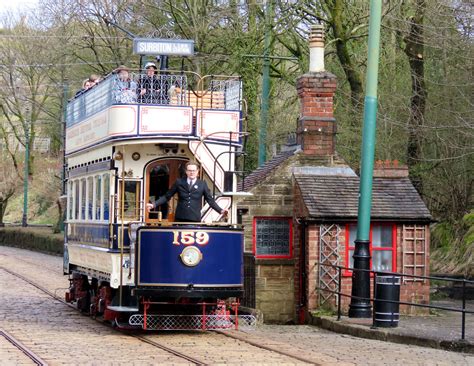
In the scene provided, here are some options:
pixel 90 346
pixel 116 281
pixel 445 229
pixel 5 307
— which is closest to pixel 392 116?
pixel 445 229

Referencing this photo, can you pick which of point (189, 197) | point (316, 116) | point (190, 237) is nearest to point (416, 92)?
point (316, 116)

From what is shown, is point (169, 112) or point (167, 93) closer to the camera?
point (169, 112)

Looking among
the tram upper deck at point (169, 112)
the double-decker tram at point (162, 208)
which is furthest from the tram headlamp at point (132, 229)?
the tram upper deck at point (169, 112)

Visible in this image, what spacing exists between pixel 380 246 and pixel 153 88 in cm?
581

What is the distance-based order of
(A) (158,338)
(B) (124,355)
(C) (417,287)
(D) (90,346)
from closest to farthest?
(B) (124,355) → (D) (90,346) → (A) (158,338) → (C) (417,287)

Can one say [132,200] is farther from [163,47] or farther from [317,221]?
[317,221]

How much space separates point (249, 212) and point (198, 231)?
240 inches

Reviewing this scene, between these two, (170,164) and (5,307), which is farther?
(5,307)

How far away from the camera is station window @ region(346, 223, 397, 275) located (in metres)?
21.1

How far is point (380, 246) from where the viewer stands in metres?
21.2

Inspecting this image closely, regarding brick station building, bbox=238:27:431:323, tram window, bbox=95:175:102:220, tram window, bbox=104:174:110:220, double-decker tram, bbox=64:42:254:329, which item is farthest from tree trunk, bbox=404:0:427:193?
tram window, bbox=104:174:110:220

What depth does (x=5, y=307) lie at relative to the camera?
861 inches

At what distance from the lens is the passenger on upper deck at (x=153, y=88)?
1794 cm

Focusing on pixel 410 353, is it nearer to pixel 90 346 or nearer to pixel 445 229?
pixel 90 346
